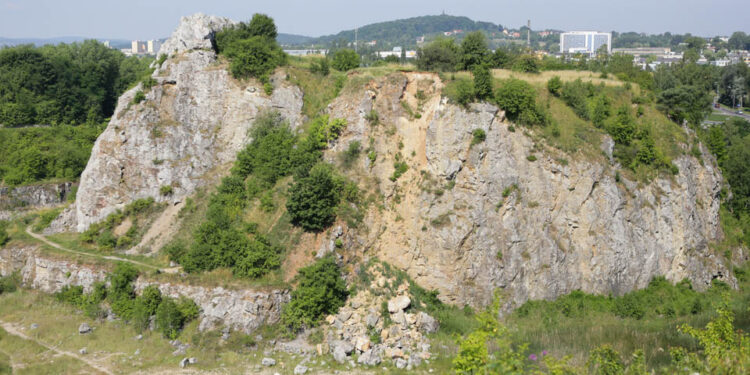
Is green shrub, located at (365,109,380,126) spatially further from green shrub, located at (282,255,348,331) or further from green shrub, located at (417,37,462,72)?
green shrub, located at (282,255,348,331)

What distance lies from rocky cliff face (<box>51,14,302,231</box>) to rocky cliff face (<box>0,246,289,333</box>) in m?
4.37

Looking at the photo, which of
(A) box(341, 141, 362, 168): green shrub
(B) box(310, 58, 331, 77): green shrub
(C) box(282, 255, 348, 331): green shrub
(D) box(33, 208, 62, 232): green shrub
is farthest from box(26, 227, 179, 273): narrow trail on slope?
(B) box(310, 58, 331, 77): green shrub

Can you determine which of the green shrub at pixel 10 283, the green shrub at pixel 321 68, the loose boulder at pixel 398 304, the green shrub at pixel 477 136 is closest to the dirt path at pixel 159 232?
the green shrub at pixel 10 283

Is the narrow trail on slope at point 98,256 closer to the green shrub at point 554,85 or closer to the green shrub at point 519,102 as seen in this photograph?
the green shrub at point 519,102

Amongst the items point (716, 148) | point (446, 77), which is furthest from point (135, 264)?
point (716, 148)

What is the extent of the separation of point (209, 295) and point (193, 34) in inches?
815

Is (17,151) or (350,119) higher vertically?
Result: (350,119)

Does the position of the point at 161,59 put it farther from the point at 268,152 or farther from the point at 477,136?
the point at 477,136

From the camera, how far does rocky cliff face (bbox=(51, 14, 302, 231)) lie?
117 ft

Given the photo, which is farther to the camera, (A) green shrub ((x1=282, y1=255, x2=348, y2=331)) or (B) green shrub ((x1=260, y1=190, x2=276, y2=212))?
(B) green shrub ((x1=260, y1=190, x2=276, y2=212))

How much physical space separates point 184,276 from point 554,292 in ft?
69.1

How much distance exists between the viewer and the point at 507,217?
3052cm

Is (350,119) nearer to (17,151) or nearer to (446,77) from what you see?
(446,77)

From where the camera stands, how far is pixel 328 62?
1578 inches
